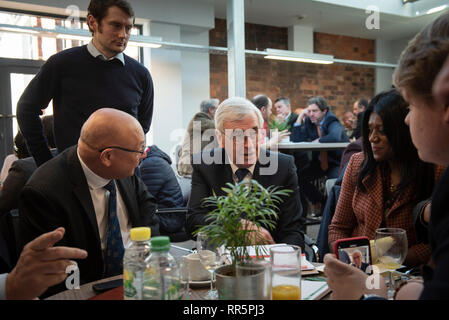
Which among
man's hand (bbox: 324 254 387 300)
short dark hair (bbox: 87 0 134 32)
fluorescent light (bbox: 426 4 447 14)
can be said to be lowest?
man's hand (bbox: 324 254 387 300)

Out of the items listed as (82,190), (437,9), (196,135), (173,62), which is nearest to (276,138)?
(196,135)

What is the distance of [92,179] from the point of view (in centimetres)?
157

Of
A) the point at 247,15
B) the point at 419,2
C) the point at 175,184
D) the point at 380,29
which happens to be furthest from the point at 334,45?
the point at 175,184

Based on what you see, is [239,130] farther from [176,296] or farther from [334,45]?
[334,45]

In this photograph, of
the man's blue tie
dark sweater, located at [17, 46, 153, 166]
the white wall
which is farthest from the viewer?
the white wall

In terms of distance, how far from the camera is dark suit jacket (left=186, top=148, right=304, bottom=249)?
6.15ft

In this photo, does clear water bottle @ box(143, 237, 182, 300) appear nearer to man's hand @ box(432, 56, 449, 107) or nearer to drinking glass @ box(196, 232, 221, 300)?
drinking glass @ box(196, 232, 221, 300)

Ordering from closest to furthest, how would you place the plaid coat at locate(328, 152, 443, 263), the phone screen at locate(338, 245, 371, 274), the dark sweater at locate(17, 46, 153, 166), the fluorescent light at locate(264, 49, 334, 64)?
1. the phone screen at locate(338, 245, 371, 274)
2. the plaid coat at locate(328, 152, 443, 263)
3. the dark sweater at locate(17, 46, 153, 166)
4. the fluorescent light at locate(264, 49, 334, 64)

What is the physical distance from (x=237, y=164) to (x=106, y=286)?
1036mm

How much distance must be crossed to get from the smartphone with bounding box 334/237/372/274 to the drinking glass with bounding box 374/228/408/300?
0.08 metres

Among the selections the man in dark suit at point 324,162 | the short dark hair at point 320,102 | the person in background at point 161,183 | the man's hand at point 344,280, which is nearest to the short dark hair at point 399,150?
the man's hand at point 344,280

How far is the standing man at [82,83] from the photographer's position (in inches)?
86.7

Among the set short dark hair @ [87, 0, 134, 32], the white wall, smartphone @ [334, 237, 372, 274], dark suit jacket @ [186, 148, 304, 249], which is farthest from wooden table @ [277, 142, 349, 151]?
smartphone @ [334, 237, 372, 274]

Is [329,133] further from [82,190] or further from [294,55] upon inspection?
[82,190]
